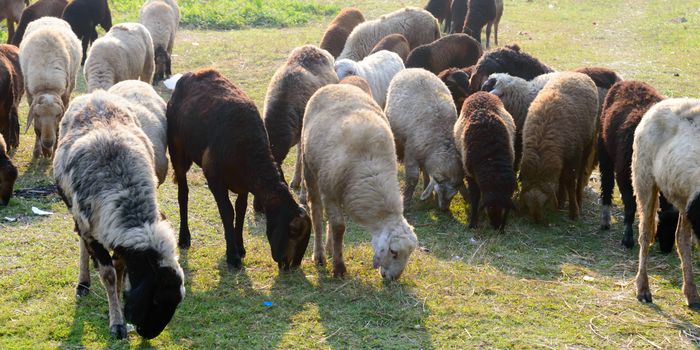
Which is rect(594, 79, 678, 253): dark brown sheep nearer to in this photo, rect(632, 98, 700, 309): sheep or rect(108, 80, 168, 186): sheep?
rect(632, 98, 700, 309): sheep

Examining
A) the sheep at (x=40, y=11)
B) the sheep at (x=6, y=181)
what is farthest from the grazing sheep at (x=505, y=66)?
the sheep at (x=40, y=11)

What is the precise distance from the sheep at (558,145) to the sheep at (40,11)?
10068 millimetres

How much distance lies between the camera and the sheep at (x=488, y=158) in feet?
26.7

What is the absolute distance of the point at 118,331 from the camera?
5832 millimetres

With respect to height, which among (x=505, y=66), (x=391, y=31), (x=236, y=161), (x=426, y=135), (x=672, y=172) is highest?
(x=672, y=172)

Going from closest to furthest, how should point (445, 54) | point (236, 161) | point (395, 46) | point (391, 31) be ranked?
point (236, 161) < point (445, 54) < point (395, 46) < point (391, 31)

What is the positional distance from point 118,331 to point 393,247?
7.37 feet

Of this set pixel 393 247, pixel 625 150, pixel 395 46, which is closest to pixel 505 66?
pixel 395 46

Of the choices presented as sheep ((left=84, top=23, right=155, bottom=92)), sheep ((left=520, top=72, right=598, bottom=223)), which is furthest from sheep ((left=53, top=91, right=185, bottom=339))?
sheep ((left=84, top=23, right=155, bottom=92))

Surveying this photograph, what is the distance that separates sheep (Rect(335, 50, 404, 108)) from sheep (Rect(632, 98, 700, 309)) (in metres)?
4.55

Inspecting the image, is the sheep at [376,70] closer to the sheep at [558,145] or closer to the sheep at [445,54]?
the sheep at [445,54]

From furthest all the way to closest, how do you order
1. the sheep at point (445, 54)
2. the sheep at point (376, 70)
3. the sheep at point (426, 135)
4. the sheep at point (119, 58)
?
1. the sheep at point (445, 54)
2. the sheep at point (119, 58)
3. the sheep at point (376, 70)
4. the sheep at point (426, 135)

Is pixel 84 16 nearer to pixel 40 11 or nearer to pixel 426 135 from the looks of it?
pixel 40 11

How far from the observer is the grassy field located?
597cm
